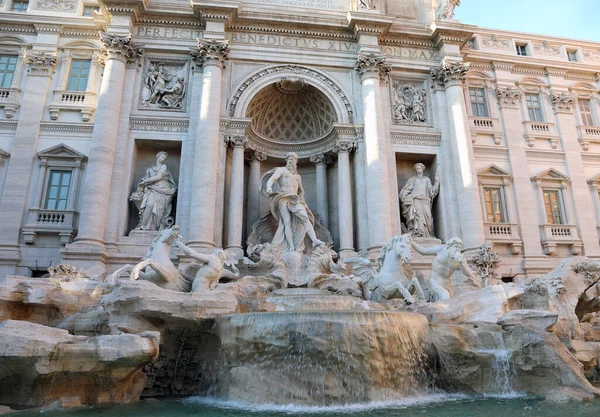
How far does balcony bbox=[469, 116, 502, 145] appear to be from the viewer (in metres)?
17.8

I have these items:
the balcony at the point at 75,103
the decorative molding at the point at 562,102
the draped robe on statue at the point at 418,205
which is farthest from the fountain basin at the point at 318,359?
the decorative molding at the point at 562,102

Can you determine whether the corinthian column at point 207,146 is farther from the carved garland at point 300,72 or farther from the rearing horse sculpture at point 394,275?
the rearing horse sculpture at point 394,275

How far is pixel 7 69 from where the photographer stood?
16.3 m

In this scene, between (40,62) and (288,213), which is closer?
(288,213)

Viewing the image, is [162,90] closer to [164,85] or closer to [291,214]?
[164,85]

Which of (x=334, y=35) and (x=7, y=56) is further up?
(x=334, y=35)

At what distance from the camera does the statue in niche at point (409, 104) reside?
17.1 meters

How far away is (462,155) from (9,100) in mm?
16897

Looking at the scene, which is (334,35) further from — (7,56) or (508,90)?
(7,56)

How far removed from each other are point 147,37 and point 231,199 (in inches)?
287

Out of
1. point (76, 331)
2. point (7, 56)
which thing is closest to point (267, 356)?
point (76, 331)

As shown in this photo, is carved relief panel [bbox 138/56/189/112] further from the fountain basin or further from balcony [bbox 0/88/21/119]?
the fountain basin

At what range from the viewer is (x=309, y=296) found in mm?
10602

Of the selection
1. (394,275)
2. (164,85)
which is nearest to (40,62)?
(164,85)
